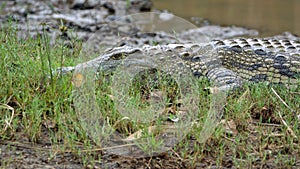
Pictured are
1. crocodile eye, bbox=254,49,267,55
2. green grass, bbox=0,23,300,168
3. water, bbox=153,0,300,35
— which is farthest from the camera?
water, bbox=153,0,300,35

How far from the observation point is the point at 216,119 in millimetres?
3648

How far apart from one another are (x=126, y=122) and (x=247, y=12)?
795cm

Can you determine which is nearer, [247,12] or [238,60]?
[238,60]

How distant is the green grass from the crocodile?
28.3 inches

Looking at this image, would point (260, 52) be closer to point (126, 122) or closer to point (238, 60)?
point (238, 60)

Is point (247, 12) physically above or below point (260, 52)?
above

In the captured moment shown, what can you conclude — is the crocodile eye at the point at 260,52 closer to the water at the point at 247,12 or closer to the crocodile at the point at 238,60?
the crocodile at the point at 238,60

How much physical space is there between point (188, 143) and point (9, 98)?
4.03ft

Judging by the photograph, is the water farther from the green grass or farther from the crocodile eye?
the green grass

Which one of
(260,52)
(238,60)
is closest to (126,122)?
(238,60)

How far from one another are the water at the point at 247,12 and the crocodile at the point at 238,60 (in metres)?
4.04

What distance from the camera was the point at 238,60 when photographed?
5.09 m

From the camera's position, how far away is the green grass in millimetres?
3371

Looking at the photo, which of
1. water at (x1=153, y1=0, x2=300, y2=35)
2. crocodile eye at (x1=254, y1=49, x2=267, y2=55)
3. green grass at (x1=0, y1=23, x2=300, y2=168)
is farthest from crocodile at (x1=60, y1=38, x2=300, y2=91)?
water at (x1=153, y1=0, x2=300, y2=35)
